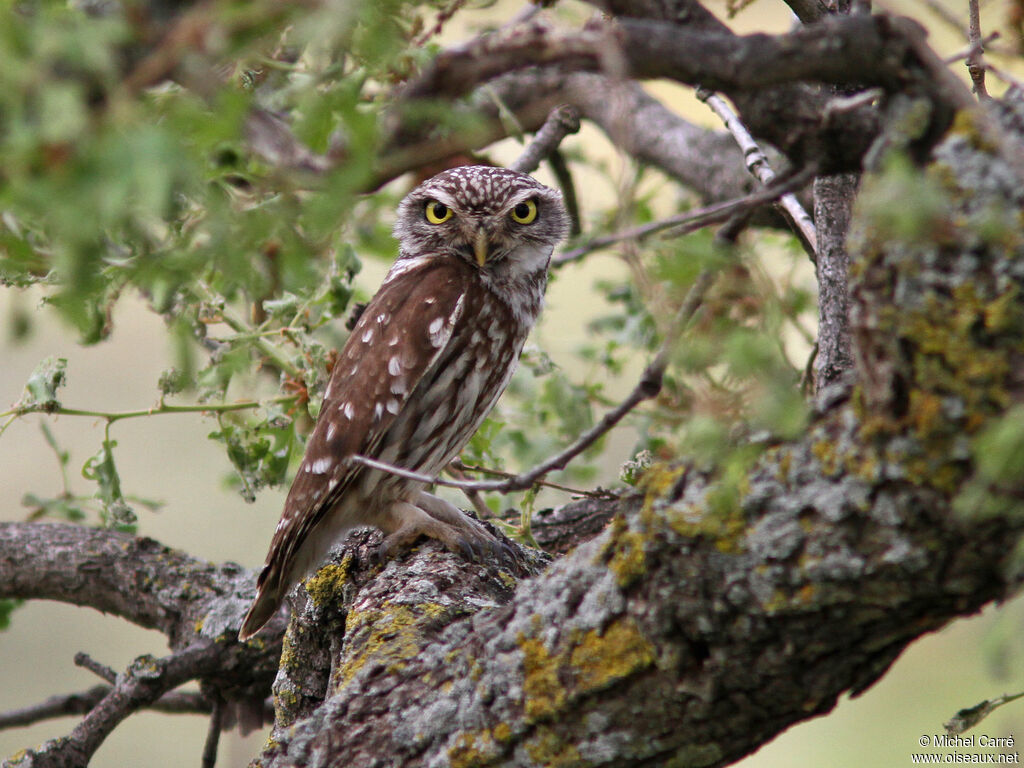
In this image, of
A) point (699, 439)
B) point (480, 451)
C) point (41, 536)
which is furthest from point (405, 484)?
point (699, 439)

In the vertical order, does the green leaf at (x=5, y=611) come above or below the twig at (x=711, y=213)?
above

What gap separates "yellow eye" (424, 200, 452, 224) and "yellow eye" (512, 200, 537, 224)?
228mm

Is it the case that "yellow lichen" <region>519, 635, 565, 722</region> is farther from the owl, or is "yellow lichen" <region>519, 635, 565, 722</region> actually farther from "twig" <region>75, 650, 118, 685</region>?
"twig" <region>75, 650, 118, 685</region>

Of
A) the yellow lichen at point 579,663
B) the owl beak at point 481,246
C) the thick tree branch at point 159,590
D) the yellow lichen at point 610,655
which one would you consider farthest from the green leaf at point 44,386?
the yellow lichen at point 610,655

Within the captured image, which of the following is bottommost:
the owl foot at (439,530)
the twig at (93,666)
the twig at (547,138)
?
the twig at (93,666)

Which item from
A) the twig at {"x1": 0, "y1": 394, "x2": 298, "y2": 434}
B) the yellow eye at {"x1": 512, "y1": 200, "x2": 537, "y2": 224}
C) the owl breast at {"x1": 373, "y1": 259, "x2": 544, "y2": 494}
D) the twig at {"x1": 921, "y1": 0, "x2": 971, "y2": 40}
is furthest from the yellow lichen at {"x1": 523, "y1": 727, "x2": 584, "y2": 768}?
the yellow eye at {"x1": 512, "y1": 200, "x2": 537, "y2": 224}

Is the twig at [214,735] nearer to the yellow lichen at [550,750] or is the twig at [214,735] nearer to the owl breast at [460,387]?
the owl breast at [460,387]

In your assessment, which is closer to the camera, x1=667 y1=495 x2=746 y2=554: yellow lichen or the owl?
x1=667 y1=495 x2=746 y2=554: yellow lichen

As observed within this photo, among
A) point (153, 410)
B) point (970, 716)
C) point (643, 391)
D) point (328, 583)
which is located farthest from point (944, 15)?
point (153, 410)

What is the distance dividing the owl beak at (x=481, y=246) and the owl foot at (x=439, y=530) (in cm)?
78

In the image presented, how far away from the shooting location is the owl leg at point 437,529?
2.80 meters

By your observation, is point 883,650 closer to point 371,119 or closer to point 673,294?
point 673,294

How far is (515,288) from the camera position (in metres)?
3.28

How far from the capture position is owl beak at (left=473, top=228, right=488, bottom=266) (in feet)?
10.4
